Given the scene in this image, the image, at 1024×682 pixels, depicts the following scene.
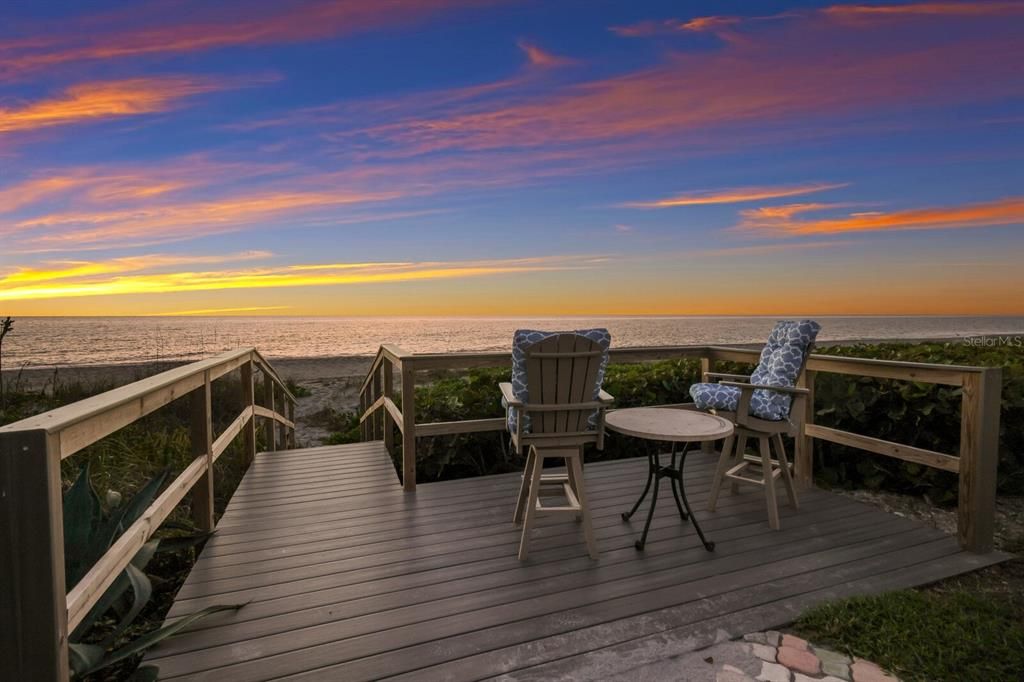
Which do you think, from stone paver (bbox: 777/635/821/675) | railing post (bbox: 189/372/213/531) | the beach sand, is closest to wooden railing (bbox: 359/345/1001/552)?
railing post (bbox: 189/372/213/531)

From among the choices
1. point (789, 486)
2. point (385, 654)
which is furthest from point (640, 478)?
point (385, 654)

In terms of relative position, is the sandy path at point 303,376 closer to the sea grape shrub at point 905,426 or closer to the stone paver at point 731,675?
the stone paver at point 731,675

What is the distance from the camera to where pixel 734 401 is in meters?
3.27

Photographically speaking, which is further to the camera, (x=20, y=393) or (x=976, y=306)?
(x=976, y=306)

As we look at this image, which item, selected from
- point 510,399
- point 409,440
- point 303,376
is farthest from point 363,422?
point 303,376

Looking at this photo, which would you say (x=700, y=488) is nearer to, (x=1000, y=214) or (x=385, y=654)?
(x=385, y=654)

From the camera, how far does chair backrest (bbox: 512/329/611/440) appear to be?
8.64 feet

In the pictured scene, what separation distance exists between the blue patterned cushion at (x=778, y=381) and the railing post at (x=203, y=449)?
2968 mm

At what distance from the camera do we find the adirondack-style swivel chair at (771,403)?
123 inches

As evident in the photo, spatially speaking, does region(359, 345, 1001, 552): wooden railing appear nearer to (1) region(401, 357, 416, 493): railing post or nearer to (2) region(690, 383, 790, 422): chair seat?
(1) region(401, 357, 416, 493): railing post

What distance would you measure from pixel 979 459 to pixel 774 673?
6.59ft

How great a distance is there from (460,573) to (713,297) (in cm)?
1810

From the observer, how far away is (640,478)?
3.95 metres

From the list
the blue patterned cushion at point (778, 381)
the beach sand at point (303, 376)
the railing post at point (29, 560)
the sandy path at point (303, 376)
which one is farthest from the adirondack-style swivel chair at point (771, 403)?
the sandy path at point (303, 376)
